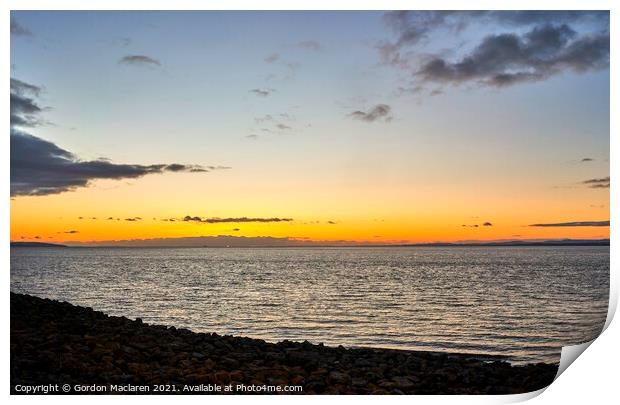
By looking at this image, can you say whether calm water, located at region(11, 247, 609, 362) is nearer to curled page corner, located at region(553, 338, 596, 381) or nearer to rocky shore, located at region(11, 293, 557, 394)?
curled page corner, located at region(553, 338, 596, 381)

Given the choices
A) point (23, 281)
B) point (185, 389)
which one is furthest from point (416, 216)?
point (23, 281)

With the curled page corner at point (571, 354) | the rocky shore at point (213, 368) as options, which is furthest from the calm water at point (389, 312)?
the rocky shore at point (213, 368)

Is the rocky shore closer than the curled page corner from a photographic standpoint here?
Yes

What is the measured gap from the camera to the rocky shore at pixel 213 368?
657cm

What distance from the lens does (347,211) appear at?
2241 centimetres

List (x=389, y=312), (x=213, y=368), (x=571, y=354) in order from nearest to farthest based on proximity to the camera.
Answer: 1. (x=571, y=354)
2. (x=213, y=368)
3. (x=389, y=312)

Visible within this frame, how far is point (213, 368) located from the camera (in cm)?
709

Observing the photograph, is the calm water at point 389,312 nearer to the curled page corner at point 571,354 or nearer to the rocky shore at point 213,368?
the curled page corner at point 571,354

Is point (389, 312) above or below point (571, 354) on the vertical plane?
below

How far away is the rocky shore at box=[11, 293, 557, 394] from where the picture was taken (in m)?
6.57

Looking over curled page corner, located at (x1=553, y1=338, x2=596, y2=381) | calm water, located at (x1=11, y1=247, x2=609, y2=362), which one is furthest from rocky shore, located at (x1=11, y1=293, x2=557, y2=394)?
calm water, located at (x1=11, y1=247, x2=609, y2=362)

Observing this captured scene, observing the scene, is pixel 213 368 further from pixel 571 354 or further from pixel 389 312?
pixel 389 312

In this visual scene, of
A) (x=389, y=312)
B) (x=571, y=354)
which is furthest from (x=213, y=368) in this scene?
(x=389, y=312)
